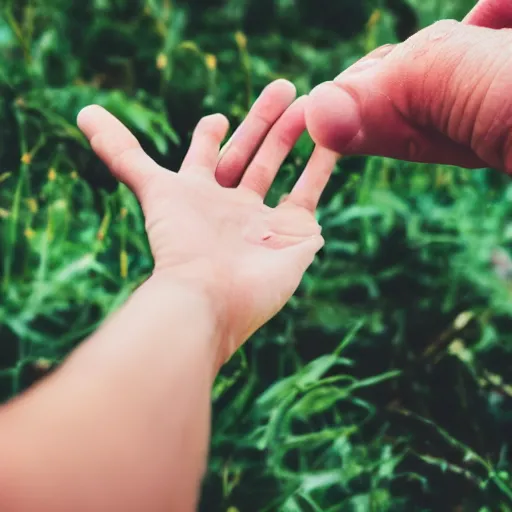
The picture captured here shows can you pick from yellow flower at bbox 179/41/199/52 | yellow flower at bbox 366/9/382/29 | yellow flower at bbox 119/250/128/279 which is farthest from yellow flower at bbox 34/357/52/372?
yellow flower at bbox 366/9/382/29

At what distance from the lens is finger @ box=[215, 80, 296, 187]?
671 mm

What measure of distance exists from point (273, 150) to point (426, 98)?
17 centimetres

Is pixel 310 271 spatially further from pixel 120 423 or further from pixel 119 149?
pixel 120 423

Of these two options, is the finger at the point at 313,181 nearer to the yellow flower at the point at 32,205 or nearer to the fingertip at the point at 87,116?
the fingertip at the point at 87,116

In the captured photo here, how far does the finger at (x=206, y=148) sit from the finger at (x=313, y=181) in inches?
3.9

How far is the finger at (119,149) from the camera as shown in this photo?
0.60m

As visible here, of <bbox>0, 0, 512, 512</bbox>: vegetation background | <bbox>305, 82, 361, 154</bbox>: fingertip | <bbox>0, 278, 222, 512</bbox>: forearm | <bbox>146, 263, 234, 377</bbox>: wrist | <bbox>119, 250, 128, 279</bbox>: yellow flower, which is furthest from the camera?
<bbox>119, 250, 128, 279</bbox>: yellow flower

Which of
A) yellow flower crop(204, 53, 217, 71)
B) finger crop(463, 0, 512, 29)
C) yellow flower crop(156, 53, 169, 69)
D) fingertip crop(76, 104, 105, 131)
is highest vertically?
fingertip crop(76, 104, 105, 131)

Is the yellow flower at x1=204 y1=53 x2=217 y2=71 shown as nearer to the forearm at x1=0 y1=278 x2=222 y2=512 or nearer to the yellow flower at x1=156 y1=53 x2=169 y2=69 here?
the yellow flower at x1=156 y1=53 x2=169 y2=69

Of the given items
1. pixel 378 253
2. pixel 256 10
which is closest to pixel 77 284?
pixel 378 253

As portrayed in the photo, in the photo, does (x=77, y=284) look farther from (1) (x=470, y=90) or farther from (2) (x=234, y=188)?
(1) (x=470, y=90)

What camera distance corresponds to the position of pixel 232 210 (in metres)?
0.60

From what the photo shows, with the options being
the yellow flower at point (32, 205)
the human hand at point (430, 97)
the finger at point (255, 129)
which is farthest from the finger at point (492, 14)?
the yellow flower at point (32, 205)

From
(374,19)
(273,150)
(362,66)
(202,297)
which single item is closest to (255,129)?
(273,150)
